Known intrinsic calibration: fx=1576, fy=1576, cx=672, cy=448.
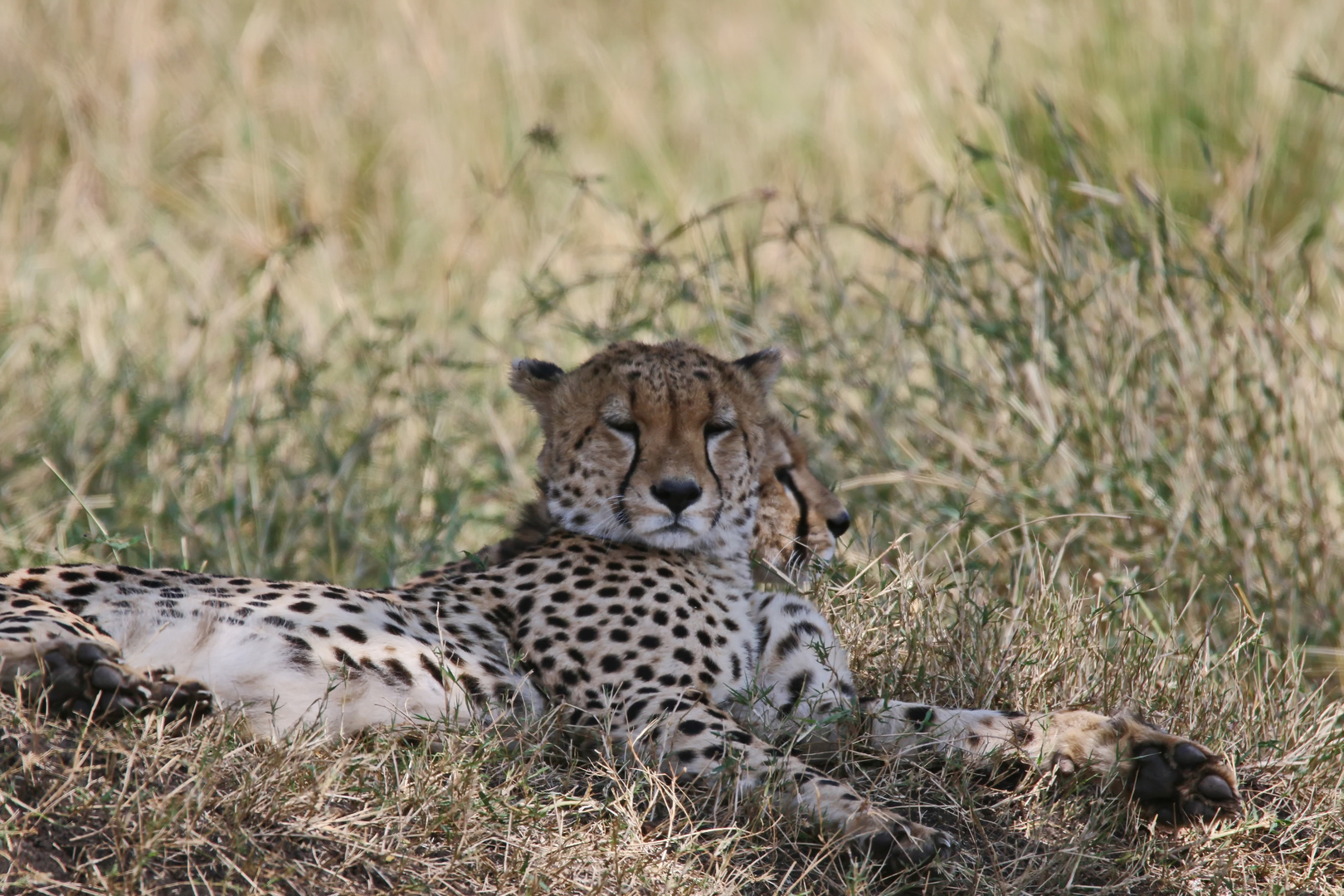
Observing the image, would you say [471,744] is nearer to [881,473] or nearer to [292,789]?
[292,789]

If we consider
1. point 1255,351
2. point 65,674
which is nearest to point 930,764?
point 65,674

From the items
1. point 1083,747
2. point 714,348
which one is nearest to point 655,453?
point 1083,747

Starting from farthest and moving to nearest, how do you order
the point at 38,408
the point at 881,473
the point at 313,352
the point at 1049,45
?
the point at 1049,45
the point at 313,352
the point at 38,408
the point at 881,473

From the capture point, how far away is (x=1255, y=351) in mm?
3828

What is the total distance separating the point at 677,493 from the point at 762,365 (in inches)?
21.5

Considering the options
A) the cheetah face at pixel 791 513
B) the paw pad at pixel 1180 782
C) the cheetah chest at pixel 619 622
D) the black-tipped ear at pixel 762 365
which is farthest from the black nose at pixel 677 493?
the paw pad at pixel 1180 782

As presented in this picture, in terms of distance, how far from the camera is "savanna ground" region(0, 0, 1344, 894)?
2.35 m

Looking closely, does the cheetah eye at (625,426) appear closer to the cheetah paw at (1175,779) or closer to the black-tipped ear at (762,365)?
the black-tipped ear at (762,365)

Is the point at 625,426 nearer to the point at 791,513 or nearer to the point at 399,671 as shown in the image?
the point at 791,513

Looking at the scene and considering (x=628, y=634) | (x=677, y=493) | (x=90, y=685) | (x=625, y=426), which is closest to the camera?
(x=90, y=685)

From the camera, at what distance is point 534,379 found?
10.7 ft

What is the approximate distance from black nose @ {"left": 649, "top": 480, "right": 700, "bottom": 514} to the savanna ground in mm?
391

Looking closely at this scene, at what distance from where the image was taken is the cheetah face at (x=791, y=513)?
10.7 ft

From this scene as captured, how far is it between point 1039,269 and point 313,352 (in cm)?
237
